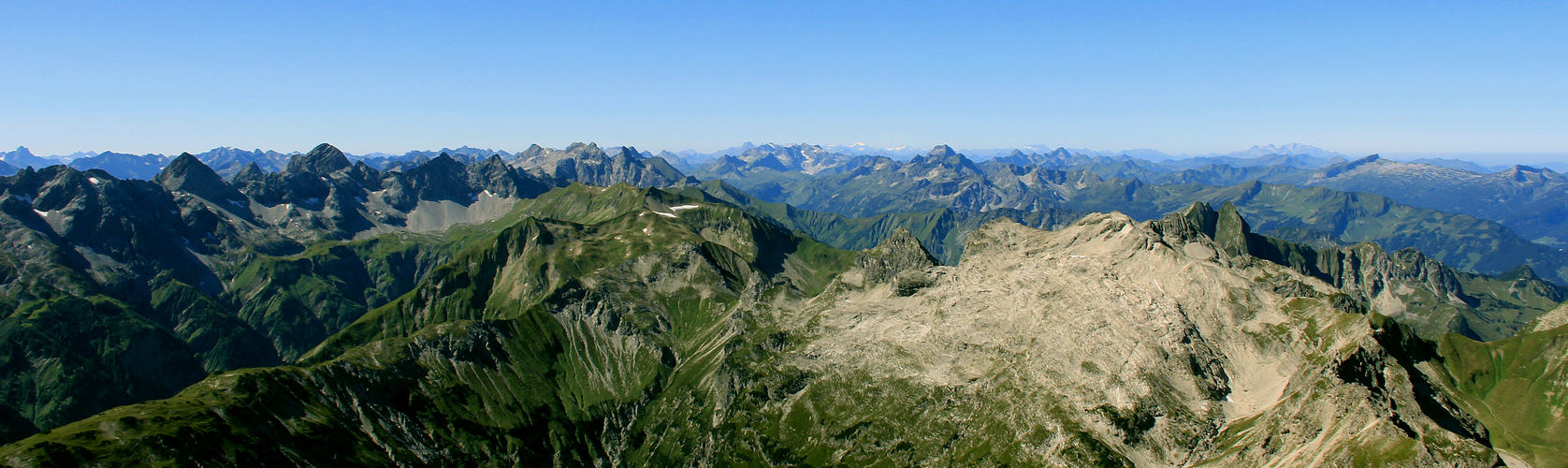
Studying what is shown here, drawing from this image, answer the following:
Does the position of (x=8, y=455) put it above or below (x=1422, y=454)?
below

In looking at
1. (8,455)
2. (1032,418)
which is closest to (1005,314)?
(1032,418)

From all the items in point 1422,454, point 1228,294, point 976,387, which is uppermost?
point 1228,294

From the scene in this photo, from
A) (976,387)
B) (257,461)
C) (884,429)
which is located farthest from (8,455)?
(976,387)

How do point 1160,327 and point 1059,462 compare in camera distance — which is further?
point 1160,327

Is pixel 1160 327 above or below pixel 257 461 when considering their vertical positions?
above

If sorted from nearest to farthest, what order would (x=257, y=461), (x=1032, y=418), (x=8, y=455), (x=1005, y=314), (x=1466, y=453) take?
(x=1466, y=453), (x=8, y=455), (x=257, y=461), (x=1032, y=418), (x=1005, y=314)

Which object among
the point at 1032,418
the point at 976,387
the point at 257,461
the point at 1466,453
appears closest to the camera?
the point at 1466,453

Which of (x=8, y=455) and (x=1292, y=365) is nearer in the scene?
(x=8, y=455)

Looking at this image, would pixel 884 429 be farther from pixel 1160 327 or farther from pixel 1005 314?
pixel 1160 327

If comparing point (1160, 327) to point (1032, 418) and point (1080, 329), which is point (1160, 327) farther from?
point (1032, 418)
